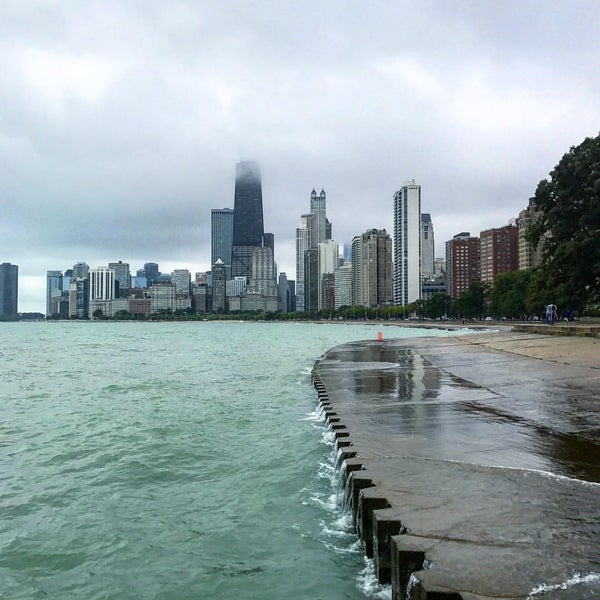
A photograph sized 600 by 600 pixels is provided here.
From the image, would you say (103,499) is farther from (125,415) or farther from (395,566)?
(125,415)

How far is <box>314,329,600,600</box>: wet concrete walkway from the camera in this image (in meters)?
4.02

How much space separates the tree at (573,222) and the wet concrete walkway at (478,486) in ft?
70.8

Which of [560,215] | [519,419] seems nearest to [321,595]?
[519,419]

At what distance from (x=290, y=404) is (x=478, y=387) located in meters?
6.08

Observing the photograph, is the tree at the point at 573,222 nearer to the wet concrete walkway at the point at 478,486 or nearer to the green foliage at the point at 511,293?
the wet concrete walkway at the point at 478,486

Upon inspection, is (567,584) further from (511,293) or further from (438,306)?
(438,306)

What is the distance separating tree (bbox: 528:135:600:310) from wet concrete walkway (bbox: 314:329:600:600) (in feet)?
70.8

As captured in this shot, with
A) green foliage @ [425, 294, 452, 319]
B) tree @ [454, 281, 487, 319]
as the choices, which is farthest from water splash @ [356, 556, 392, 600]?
green foliage @ [425, 294, 452, 319]

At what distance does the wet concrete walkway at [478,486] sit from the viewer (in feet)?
13.2

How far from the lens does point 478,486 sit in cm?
617

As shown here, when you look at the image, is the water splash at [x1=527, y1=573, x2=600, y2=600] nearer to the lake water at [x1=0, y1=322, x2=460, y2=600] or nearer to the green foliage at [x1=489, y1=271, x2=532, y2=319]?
the lake water at [x1=0, y1=322, x2=460, y2=600]

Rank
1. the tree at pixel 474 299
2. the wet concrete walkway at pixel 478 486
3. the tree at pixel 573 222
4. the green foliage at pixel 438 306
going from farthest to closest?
the green foliage at pixel 438 306, the tree at pixel 474 299, the tree at pixel 573 222, the wet concrete walkway at pixel 478 486

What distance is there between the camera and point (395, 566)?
178 inches

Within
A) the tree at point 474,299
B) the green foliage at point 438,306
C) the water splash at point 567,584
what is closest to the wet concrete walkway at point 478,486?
the water splash at point 567,584
